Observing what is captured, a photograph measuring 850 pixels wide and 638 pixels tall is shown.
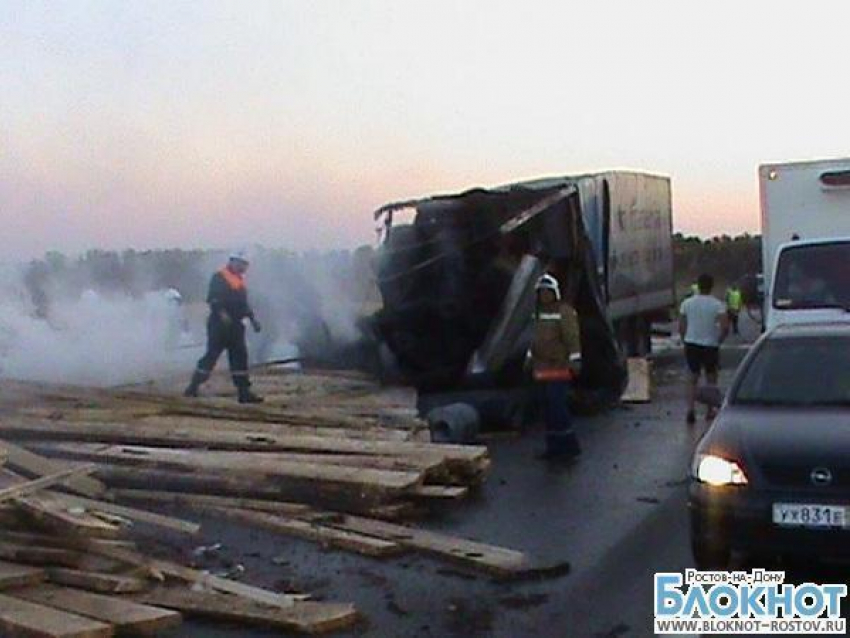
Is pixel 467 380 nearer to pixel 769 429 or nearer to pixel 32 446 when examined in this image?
pixel 32 446

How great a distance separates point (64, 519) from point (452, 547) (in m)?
2.48

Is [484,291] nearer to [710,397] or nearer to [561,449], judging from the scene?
[561,449]

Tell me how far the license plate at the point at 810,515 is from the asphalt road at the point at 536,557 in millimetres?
883

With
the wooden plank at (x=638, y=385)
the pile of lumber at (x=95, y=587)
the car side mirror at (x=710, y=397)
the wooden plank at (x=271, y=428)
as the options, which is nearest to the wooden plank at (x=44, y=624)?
the pile of lumber at (x=95, y=587)

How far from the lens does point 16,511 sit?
785cm

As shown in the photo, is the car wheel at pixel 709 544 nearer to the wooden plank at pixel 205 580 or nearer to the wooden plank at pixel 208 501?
the wooden plank at pixel 205 580

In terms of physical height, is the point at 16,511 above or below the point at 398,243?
below

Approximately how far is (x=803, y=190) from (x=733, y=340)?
17.3 m

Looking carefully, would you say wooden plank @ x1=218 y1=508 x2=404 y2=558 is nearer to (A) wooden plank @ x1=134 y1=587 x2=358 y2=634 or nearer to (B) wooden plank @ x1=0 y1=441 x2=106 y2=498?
(B) wooden plank @ x1=0 y1=441 x2=106 y2=498

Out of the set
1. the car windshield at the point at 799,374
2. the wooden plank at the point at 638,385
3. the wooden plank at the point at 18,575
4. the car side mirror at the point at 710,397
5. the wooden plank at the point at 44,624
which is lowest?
the wooden plank at the point at 638,385

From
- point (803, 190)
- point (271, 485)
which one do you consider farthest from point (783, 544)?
point (803, 190)

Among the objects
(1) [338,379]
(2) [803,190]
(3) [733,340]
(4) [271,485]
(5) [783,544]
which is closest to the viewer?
(5) [783,544]

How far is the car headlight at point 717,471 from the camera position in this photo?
292 inches

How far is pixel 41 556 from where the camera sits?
7414 mm
